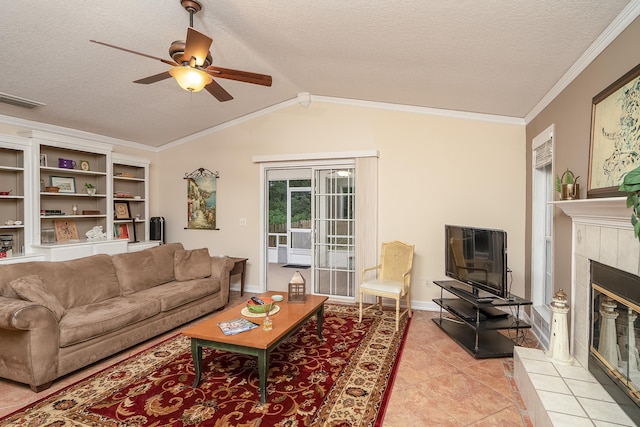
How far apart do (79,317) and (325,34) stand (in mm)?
3178

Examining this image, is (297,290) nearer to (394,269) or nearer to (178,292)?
(178,292)

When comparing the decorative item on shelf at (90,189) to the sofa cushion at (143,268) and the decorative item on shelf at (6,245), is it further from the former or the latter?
the sofa cushion at (143,268)

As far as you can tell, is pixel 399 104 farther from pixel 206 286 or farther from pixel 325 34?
pixel 206 286

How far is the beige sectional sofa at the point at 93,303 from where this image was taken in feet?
8.04

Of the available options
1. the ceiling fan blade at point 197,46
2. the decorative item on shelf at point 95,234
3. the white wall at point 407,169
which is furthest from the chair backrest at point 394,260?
the decorative item on shelf at point 95,234

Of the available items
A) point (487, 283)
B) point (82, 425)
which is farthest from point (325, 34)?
point (82, 425)

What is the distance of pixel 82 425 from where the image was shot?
2.07 meters

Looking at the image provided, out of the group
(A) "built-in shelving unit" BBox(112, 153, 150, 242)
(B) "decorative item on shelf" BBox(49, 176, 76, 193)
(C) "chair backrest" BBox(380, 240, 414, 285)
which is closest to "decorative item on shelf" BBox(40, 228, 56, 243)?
(B) "decorative item on shelf" BBox(49, 176, 76, 193)

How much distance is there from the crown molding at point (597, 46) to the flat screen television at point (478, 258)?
1346mm

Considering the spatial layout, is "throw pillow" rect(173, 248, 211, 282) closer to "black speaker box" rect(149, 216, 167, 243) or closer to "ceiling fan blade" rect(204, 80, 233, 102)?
"black speaker box" rect(149, 216, 167, 243)

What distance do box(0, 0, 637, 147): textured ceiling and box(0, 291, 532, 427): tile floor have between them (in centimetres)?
253

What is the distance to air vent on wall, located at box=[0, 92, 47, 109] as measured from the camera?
Answer: 3.44 metres

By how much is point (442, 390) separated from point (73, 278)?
→ 3448 millimetres

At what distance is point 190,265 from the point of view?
4.36 metres
